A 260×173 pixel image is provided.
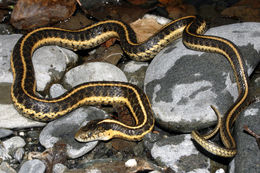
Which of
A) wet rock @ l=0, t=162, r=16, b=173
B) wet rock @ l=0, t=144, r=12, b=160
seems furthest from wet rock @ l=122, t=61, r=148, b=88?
wet rock @ l=0, t=162, r=16, b=173

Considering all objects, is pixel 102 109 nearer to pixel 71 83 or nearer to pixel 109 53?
pixel 71 83

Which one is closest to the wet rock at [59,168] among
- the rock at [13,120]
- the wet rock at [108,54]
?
the rock at [13,120]

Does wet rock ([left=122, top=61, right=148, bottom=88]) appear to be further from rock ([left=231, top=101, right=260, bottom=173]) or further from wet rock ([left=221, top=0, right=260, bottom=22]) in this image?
wet rock ([left=221, top=0, right=260, bottom=22])

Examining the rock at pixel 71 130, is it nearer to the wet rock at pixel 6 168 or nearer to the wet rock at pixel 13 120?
the wet rock at pixel 13 120

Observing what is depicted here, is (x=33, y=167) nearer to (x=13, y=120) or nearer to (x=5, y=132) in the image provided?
(x=5, y=132)

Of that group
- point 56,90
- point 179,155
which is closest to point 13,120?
point 56,90

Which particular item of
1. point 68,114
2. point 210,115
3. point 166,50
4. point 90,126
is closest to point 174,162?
point 210,115
